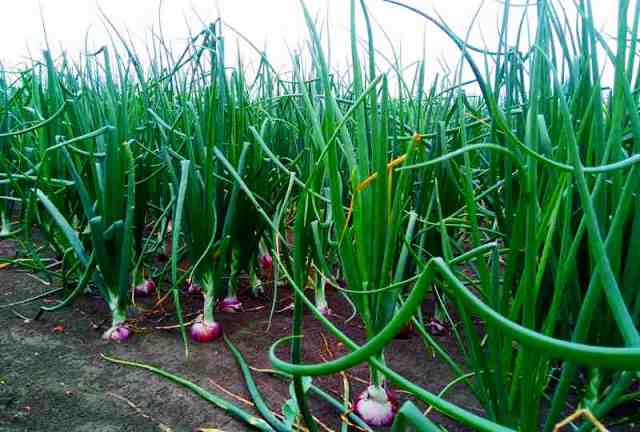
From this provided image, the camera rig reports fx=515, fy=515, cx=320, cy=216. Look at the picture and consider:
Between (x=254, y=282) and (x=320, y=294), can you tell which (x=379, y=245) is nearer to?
Answer: (x=320, y=294)

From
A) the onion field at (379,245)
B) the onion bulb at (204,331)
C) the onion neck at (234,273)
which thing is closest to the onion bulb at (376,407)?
the onion field at (379,245)

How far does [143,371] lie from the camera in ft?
3.04

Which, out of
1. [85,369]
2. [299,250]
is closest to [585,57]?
[299,250]

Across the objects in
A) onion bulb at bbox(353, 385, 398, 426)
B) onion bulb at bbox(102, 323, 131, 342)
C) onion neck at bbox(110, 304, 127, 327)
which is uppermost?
onion neck at bbox(110, 304, 127, 327)

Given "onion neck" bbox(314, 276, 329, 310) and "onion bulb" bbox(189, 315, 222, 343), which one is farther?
"onion neck" bbox(314, 276, 329, 310)

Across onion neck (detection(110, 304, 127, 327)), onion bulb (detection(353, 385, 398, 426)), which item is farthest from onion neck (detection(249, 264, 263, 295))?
onion bulb (detection(353, 385, 398, 426))

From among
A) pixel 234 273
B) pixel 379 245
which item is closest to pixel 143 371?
pixel 234 273

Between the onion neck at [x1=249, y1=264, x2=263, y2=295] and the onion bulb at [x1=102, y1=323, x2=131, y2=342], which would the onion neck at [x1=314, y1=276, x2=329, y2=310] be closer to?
the onion neck at [x1=249, y1=264, x2=263, y2=295]

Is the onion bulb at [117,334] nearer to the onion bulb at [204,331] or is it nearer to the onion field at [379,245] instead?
the onion field at [379,245]

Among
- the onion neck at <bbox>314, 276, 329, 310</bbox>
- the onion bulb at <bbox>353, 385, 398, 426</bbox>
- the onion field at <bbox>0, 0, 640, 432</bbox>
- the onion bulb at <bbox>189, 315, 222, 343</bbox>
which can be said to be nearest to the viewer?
the onion field at <bbox>0, 0, 640, 432</bbox>

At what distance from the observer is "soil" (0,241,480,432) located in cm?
79

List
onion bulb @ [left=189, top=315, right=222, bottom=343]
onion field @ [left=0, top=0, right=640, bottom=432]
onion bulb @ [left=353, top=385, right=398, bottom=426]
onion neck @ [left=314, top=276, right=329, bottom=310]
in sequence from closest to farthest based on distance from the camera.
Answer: onion field @ [left=0, top=0, right=640, bottom=432]
onion bulb @ [left=353, top=385, right=398, bottom=426]
onion bulb @ [left=189, top=315, right=222, bottom=343]
onion neck @ [left=314, top=276, right=329, bottom=310]

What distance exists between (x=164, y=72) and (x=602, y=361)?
1.39 meters

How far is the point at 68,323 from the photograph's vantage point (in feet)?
3.69
